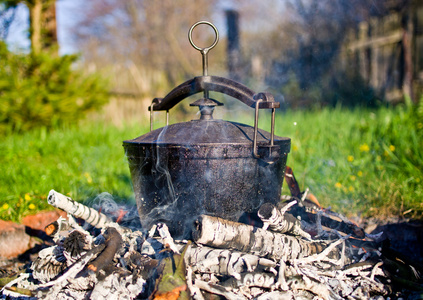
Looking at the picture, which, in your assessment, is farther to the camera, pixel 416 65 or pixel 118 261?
pixel 416 65

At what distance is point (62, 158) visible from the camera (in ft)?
13.7

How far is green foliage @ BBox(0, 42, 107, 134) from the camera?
520 centimetres

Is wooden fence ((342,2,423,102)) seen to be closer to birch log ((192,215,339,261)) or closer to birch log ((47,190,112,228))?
birch log ((192,215,339,261))

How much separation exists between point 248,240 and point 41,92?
4903mm

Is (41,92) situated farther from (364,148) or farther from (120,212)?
(364,148)

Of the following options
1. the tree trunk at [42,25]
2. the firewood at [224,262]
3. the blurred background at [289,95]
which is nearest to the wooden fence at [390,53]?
the blurred background at [289,95]

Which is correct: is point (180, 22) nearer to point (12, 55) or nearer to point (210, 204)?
point (12, 55)

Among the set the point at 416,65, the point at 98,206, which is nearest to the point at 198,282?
the point at 98,206

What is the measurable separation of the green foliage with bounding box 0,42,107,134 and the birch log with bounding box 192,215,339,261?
460 cm

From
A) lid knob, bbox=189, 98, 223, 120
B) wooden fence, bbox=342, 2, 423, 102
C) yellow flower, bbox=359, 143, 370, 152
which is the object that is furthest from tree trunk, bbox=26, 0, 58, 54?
wooden fence, bbox=342, 2, 423, 102

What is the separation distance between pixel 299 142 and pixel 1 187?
10.4 feet

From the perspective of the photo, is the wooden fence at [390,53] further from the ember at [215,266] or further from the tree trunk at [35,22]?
the tree trunk at [35,22]

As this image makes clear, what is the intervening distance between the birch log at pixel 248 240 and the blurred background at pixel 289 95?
123cm

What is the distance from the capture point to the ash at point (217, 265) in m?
1.57
